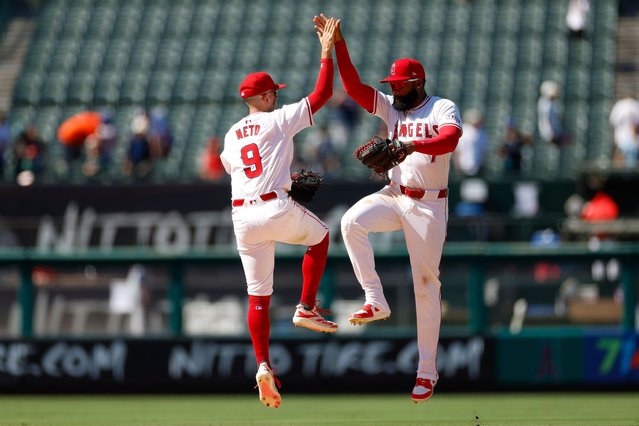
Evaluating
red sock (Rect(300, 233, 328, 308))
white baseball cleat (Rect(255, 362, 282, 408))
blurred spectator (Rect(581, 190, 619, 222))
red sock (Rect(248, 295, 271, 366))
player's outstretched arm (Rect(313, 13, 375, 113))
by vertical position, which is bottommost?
white baseball cleat (Rect(255, 362, 282, 408))

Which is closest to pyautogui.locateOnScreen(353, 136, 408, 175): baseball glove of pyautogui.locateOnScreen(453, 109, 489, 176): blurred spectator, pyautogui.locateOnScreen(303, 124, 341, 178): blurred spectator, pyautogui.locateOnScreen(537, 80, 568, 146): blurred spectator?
pyautogui.locateOnScreen(453, 109, 489, 176): blurred spectator

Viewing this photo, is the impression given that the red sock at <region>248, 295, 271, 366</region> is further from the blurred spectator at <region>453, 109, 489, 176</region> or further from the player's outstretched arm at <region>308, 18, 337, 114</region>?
the blurred spectator at <region>453, 109, 489, 176</region>

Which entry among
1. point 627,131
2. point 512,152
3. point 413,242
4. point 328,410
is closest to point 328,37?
point 413,242

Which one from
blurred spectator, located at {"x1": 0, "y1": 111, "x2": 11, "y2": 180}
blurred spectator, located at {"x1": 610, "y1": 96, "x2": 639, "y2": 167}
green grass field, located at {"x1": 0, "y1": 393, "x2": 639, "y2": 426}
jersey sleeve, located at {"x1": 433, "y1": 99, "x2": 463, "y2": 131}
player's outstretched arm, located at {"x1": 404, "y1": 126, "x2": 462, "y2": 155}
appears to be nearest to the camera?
player's outstretched arm, located at {"x1": 404, "y1": 126, "x2": 462, "y2": 155}

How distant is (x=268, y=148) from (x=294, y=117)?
0.88 ft

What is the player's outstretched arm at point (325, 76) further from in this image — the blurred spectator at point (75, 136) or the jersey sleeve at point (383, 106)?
the blurred spectator at point (75, 136)

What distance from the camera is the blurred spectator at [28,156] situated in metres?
17.8

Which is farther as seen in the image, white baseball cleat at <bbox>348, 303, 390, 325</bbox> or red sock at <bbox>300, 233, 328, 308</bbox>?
red sock at <bbox>300, 233, 328, 308</bbox>

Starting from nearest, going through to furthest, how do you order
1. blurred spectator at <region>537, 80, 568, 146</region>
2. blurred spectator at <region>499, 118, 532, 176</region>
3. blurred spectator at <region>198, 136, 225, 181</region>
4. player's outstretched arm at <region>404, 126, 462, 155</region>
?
player's outstretched arm at <region>404, 126, 462, 155</region>
blurred spectator at <region>499, 118, 532, 176</region>
blurred spectator at <region>198, 136, 225, 181</region>
blurred spectator at <region>537, 80, 568, 146</region>

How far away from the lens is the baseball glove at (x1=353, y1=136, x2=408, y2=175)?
8086 millimetres

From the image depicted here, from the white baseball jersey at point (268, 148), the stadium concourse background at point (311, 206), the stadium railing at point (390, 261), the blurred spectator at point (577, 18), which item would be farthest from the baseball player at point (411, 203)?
the blurred spectator at point (577, 18)

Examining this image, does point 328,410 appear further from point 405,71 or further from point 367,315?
point 405,71

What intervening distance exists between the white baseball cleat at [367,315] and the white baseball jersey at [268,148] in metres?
0.98

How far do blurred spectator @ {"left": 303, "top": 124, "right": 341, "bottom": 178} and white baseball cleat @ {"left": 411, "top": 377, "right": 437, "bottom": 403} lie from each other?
9377mm
